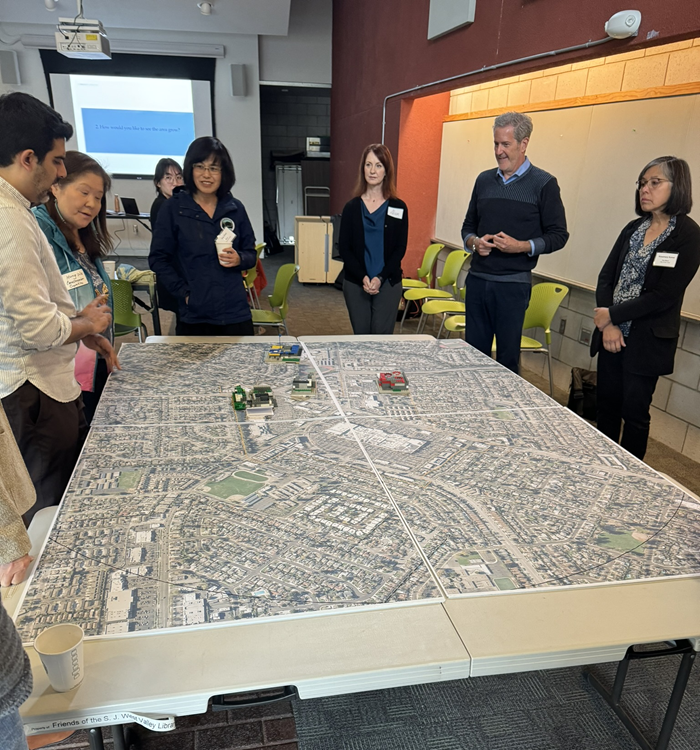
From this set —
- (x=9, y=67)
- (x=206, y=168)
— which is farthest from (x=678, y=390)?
(x=9, y=67)

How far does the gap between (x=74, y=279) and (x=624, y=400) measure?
2.31 meters

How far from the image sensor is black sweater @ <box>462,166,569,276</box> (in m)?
2.83

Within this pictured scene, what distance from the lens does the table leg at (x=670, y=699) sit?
1.08 metres

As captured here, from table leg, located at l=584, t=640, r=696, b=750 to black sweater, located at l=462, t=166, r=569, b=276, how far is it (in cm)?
196

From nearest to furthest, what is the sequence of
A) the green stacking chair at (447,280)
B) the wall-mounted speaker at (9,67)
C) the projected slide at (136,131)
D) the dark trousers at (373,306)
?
the dark trousers at (373,306) < the green stacking chair at (447,280) < the wall-mounted speaker at (9,67) < the projected slide at (136,131)

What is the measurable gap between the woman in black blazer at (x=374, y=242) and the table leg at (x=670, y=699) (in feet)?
7.01

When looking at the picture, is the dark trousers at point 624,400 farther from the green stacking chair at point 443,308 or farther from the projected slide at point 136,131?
the projected slide at point 136,131

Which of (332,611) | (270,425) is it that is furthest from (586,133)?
(332,611)

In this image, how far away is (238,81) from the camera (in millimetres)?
8242

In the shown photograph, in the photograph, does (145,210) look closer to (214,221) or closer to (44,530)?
(214,221)

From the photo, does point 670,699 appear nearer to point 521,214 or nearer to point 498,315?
point 498,315

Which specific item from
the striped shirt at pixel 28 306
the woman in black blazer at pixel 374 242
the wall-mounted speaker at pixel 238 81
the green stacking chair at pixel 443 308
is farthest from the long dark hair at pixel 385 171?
the wall-mounted speaker at pixel 238 81

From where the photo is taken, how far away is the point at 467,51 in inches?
166

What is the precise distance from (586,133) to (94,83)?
7418 mm
